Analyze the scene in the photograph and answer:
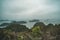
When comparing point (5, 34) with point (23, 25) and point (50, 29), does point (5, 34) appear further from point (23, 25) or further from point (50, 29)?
point (50, 29)

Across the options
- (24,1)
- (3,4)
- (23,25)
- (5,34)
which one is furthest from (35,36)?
(3,4)

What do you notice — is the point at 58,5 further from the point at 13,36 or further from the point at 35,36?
the point at 13,36

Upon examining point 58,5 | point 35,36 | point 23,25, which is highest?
point 58,5

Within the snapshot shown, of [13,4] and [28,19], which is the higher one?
[13,4]

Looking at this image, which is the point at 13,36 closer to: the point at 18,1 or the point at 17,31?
the point at 17,31

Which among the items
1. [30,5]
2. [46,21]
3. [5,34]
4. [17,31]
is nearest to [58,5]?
[46,21]

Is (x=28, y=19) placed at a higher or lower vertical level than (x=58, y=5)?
lower

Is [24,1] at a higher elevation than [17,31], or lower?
higher
